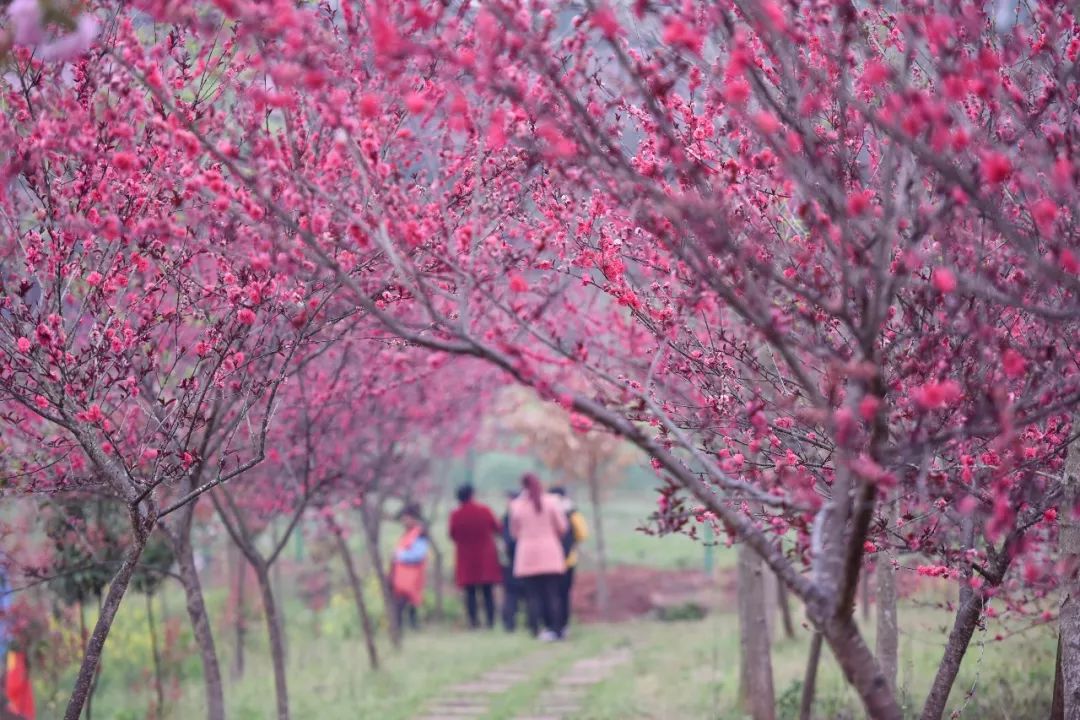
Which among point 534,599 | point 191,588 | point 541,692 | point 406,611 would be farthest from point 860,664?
point 406,611

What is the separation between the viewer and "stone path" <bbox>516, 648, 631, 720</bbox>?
356 inches

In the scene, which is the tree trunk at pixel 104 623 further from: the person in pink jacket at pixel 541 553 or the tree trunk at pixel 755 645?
the person in pink jacket at pixel 541 553

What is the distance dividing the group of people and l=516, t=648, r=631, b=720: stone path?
5.33 feet

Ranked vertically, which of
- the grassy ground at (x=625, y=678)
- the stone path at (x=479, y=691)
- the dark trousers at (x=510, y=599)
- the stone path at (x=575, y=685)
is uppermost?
the dark trousers at (x=510, y=599)

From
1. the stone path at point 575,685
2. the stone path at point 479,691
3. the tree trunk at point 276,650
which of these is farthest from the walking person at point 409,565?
the tree trunk at point 276,650

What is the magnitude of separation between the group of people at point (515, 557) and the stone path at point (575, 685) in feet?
5.33

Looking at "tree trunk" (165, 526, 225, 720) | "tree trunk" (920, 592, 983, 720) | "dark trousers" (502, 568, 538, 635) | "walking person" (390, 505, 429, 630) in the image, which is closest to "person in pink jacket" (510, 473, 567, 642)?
"dark trousers" (502, 568, 538, 635)

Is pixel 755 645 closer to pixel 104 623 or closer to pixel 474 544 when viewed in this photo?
pixel 104 623

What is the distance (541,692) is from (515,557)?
15.6 feet

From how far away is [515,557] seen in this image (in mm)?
14773

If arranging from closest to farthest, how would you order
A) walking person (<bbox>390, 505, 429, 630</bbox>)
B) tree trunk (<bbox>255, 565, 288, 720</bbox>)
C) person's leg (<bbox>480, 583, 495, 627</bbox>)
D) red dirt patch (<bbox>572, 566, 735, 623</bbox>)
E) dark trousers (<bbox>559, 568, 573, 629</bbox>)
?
Result: tree trunk (<bbox>255, 565, 288, 720</bbox>) < dark trousers (<bbox>559, 568, 573, 629</bbox>) < walking person (<bbox>390, 505, 429, 630</bbox>) < person's leg (<bbox>480, 583, 495, 627</bbox>) < red dirt patch (<bbox>572, 566, 735, 623</bbox>)

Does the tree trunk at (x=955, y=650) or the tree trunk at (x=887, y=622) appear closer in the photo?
the tree trunk at (x=955, y=650)

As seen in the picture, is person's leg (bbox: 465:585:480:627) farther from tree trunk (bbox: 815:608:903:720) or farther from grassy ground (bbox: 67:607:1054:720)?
tree trunk (bbox: 815:608:903:720)

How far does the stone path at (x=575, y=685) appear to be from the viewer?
29.7ft
